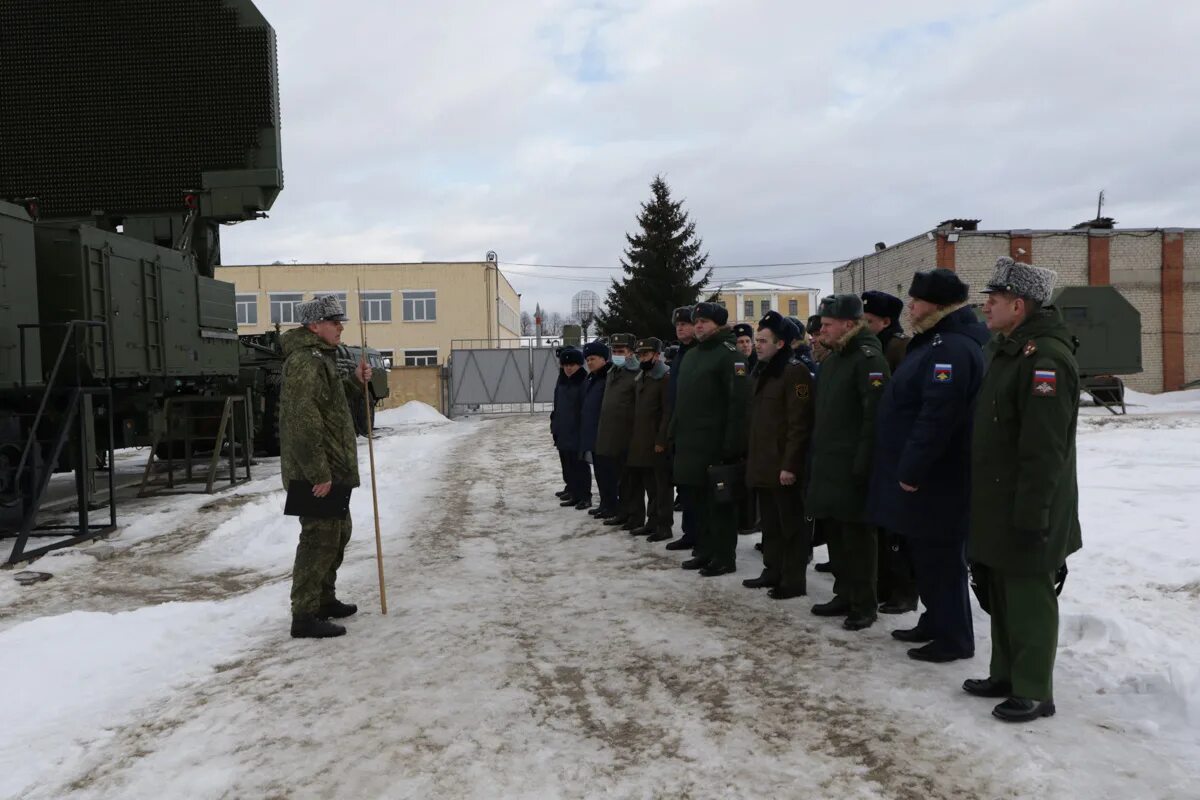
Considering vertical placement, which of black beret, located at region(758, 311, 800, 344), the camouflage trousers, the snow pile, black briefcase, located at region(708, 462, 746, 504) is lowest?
the snow pile

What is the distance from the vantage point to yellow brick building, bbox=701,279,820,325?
66.9 metres

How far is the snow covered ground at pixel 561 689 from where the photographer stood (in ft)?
9.83

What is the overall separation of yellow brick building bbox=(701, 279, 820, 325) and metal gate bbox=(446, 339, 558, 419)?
38.4 metres

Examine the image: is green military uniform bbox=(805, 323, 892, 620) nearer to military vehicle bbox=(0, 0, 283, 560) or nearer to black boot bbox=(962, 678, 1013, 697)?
black boot bbox=(962, 678, 1013, 697)

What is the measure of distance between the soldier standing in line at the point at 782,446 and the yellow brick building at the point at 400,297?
3720 cm

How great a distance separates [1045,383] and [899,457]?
1.06 m

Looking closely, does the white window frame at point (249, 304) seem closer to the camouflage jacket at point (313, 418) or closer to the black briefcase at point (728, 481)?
the camouflage jacket at point (313, 418)

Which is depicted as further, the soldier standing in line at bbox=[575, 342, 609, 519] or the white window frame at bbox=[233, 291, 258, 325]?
the white window frame at bbox=[233, 291, 258, 325]

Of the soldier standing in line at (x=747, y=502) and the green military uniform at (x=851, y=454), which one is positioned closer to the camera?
the green military uniform at (x=851, y=454)

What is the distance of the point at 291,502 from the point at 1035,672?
355 centimetres

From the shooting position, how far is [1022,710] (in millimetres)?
3332

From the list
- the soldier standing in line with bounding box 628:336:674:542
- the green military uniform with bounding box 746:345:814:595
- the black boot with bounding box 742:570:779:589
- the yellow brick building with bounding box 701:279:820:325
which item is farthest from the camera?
the yellow brick building with bounding box 701:279:820:325

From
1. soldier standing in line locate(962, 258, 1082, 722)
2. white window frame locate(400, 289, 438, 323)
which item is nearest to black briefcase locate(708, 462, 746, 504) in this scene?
soldier standing in line locate(962, 258, 1082, 722)

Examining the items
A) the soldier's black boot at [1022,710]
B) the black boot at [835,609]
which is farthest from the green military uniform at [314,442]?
the soldier's black boot at [1022,710]
